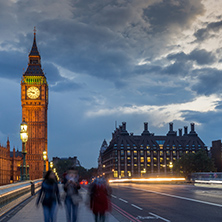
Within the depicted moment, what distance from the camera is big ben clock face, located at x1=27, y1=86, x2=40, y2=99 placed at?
136750 millimetres

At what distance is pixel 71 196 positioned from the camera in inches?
511

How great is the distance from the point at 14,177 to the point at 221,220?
127 metres

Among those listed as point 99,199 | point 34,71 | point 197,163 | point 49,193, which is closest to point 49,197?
point 49,193

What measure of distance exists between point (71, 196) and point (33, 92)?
12801 centimetres

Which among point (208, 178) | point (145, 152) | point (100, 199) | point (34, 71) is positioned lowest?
point (208, 178)

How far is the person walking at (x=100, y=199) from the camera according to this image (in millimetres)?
11672

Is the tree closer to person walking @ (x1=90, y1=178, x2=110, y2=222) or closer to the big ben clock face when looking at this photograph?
the big ben clock face

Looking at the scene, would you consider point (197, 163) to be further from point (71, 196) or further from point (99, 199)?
point (99, 199)

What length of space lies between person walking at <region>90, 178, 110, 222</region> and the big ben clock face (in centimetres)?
12804

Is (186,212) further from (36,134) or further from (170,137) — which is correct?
(170,137)

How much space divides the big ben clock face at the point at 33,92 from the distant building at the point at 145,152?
5407 cm

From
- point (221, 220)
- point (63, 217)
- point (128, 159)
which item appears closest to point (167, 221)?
point (221, 220)

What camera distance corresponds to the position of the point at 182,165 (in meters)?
118

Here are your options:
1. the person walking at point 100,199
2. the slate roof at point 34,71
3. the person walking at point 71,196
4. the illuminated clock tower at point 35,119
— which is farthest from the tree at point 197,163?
the person walking at point 100,199
